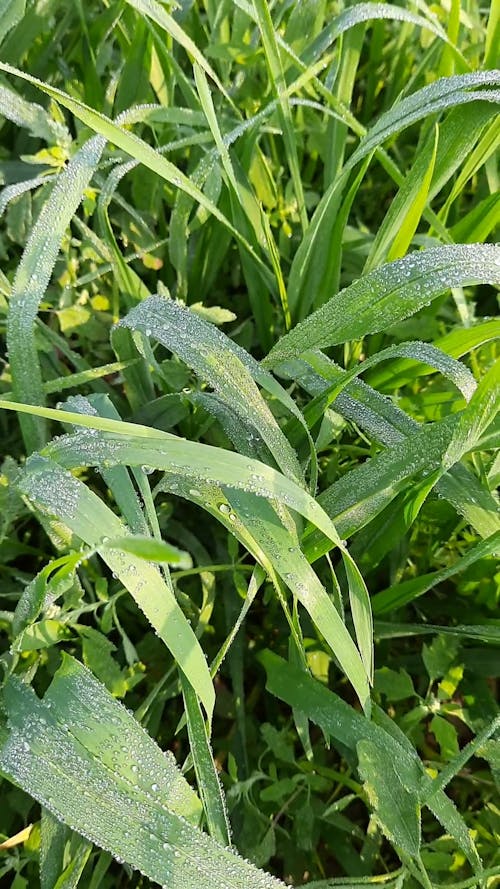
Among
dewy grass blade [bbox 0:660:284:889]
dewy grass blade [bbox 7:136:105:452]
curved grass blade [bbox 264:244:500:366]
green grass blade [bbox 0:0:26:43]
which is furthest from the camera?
green grass blade [bbox 0:0:26:43]

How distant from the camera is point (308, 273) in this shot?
3.40 feet

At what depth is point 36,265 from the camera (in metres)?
0.89

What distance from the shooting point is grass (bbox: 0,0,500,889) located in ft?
2.32

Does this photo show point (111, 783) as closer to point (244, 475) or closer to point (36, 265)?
point (244, 475)

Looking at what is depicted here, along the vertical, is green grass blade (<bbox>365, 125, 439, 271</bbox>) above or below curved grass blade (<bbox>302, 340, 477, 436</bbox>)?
above

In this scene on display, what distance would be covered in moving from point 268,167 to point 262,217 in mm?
142

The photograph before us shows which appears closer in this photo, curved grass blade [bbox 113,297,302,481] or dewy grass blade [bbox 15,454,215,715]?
dewy grass blade [bbox 15,454,215,715]

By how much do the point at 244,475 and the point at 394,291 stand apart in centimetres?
28

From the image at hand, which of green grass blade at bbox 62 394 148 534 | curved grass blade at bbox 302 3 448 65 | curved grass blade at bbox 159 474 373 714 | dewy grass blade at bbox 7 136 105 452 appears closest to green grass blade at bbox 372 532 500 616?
curved grass blade at bbox 159 474 373 714

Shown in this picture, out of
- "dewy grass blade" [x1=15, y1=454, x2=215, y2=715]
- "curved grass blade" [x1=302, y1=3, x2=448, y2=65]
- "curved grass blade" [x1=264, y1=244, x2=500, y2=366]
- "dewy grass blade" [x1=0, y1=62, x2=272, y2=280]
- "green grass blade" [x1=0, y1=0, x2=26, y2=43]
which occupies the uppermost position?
"green grass blade" [x1=0, y1=0, x2=26, y2=43]

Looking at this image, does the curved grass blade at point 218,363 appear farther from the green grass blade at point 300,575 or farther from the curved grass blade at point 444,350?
the curved grass blade at point 444,350

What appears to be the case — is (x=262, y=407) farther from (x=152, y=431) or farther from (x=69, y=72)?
(x=69, y=72)

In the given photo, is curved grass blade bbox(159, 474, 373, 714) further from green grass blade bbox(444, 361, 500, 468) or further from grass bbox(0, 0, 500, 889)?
green grass blade bbox(444, 361, 500, 468)

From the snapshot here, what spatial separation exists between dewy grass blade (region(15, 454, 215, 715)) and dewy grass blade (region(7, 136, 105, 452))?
235 millimetres
